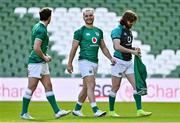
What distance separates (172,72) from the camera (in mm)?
20375

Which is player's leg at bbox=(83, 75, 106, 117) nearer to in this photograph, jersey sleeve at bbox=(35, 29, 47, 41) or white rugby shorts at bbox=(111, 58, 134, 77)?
white rugby shorts at bbox=(111, 58, 134, 77)

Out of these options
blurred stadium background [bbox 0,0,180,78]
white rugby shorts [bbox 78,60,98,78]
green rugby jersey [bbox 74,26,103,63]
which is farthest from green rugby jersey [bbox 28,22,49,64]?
blurred stadium background [bbox 0,0,180,78]

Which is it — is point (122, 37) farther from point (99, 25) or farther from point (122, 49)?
point (99, 25)

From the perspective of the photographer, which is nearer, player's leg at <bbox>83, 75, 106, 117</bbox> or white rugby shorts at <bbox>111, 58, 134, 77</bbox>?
player's leg at <bbox>83, 75, 106, 117</bbox>

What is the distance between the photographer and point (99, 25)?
21.5 meters

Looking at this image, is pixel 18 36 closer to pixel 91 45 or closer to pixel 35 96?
pixel 35 96

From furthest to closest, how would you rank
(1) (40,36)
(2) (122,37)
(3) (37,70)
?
1. (2) (122,37)
2. (3) (37,70)
3. (1) (40,36)

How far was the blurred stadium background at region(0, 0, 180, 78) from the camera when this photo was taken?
67.6 feet

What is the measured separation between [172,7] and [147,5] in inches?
29.9

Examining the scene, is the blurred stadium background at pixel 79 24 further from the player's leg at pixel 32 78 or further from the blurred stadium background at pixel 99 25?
the player's leg at pixel 32 78

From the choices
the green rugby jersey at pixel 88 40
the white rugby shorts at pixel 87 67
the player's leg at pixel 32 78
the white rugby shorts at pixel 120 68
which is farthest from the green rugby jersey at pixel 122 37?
the player's leg at pixel 32 78

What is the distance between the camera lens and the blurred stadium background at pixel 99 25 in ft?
67.6

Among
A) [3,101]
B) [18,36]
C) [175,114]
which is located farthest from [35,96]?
[175,114]

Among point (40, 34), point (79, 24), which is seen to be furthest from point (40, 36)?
point (79, 24)
